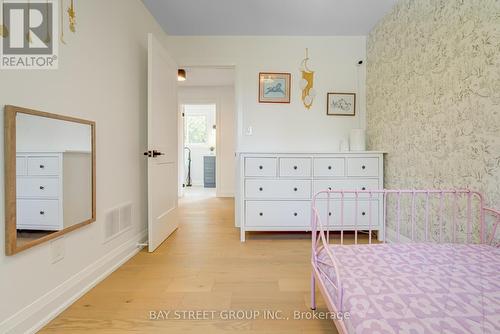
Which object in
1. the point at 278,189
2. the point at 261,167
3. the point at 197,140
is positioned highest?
the point at 197,140

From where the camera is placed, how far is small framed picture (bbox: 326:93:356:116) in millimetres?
3098

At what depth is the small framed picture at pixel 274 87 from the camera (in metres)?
3.09

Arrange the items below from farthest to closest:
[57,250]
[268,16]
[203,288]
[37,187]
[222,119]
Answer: [222,119]
[268,16]
[203,288]
[57,250]
[37,187]

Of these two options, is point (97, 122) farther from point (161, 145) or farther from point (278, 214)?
point (278, 214)

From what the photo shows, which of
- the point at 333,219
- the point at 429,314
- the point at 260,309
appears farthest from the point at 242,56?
the point at 429,314

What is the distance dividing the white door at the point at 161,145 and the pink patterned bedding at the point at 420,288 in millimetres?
1718

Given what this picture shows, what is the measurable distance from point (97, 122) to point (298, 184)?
75.8 inches

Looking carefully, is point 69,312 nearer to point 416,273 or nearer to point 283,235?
point 416,273

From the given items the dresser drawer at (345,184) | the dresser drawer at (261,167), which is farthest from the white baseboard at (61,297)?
the dresser drawer at (345,184)

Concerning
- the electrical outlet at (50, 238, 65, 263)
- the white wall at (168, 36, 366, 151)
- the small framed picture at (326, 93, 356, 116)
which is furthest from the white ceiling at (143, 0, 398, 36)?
the electrical outlet at (50, 238, 65, 263)

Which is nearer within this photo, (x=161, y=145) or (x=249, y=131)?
(x=161, y=145)

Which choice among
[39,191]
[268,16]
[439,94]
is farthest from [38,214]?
[439,94]

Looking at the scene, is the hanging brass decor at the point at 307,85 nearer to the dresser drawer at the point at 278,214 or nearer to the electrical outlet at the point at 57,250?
the dresser drawer at the point at 278,214

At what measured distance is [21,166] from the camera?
1.22m
